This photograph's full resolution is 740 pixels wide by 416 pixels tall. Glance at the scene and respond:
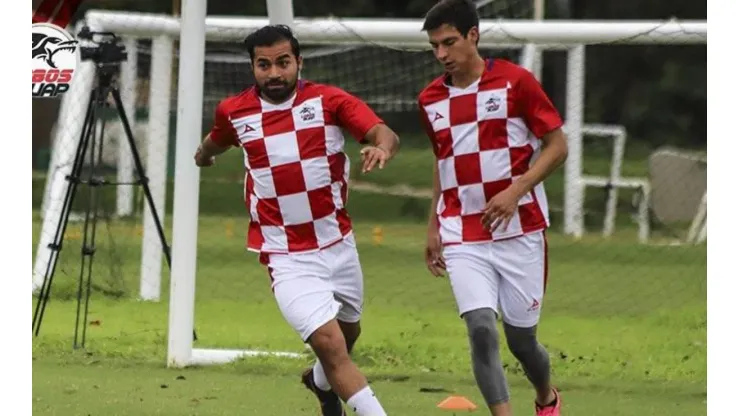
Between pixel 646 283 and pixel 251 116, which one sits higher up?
pixel 251 116

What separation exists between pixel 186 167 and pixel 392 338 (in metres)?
2.46

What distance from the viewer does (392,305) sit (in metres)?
13.8

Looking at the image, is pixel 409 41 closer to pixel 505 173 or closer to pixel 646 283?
pixel 505 173

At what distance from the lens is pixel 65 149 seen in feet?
43.9

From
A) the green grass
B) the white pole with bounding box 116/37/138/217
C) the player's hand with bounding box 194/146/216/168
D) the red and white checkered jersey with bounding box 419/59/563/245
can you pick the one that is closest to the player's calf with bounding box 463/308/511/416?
the red and white checkered jersey with bounding box 419/59/563/245

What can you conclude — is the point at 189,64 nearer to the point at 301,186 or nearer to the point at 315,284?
the point at 301,186

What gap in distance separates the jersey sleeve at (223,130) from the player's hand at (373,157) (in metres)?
0.90

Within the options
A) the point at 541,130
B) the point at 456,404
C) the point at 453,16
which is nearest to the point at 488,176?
the point at 541,130

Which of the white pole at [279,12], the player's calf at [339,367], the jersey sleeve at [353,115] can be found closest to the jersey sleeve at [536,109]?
the jersey sleeve at [353,115]

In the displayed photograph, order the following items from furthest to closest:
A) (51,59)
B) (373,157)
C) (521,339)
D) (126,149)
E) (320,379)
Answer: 1. (126,149)
2. (51,59)
3. (320,379)
4. (521,339)
5. (373,157)

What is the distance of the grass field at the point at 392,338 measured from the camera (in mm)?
8258

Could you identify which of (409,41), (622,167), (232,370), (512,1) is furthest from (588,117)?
(232,370)

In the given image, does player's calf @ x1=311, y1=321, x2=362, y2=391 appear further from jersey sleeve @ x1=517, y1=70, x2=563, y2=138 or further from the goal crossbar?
the goal crossbar
